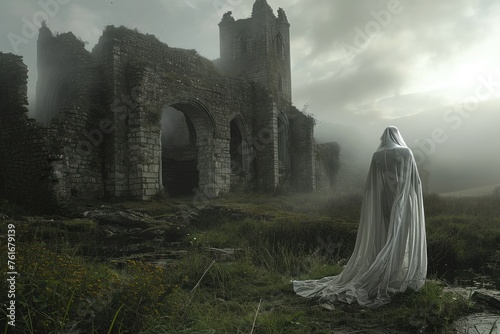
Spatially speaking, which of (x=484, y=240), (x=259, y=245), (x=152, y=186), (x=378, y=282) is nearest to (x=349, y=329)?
(x=378, y=282)

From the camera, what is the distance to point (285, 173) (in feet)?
76.4

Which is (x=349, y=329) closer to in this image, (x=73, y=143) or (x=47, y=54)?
(x=73, y=143)

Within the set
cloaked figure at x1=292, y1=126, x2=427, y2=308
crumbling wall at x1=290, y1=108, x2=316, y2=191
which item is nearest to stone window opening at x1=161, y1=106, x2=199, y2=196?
crumbling wall at x1=290, y1=108, x2=316, y2=191

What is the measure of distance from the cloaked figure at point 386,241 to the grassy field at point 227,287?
0.59 feet

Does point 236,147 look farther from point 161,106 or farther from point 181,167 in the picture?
point 161,106

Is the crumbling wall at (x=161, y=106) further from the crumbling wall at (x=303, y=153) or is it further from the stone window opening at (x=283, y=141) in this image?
the crumbling wall at (x=303, y=153)

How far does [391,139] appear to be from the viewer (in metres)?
Result: 5.66

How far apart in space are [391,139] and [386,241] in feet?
4.55

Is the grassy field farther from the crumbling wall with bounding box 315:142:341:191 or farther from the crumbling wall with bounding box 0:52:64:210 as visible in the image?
the crumbling wall with bounding box 315:142:341:191

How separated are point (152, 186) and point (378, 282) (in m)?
10.9

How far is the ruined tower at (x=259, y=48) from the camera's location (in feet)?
87.6

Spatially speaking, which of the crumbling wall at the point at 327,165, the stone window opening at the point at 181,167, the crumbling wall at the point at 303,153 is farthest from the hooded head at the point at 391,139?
the crumbling wall at the point at 327,165

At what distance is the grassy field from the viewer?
3.29 meters

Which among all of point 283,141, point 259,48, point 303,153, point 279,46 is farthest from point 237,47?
point 303,153
